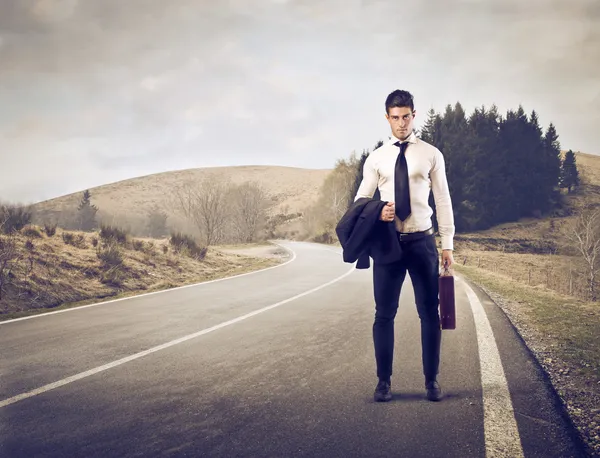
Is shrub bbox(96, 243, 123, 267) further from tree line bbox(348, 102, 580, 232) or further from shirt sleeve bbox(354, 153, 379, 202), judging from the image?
tree line bbox(348, 102, 580, 232)

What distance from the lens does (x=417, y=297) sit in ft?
11.8

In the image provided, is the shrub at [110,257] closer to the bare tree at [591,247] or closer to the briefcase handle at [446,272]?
the briefcase handle at [446,272]

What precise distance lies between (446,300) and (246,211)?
42672 millimetres

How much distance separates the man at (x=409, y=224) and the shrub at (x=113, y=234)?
13.0 metres

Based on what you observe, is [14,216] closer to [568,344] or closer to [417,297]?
[417,297]

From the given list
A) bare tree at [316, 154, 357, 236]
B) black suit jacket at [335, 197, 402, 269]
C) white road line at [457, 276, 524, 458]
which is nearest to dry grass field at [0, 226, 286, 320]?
black suit jacket at [335, 197, 402, 269]

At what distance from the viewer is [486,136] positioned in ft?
172

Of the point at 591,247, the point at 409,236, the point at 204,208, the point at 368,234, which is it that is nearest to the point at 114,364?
the point at 368,234

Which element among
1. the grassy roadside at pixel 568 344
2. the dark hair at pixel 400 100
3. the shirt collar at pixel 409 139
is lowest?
the grassy roadside at pixel 568 344

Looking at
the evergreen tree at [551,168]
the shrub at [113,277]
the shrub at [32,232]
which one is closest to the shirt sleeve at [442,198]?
the shrub at [113,277]

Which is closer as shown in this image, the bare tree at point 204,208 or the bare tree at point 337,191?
Result: the bare tree at point 204,208

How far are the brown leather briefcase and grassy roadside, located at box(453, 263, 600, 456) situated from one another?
0.96m

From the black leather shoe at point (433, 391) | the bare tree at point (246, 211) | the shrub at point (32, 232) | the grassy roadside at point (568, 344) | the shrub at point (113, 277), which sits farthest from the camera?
the bare tree at point (246, 211)

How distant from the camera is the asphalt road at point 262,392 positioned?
8.45ft
